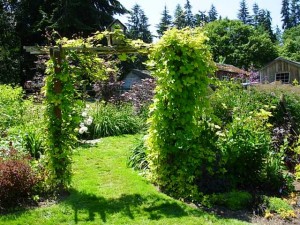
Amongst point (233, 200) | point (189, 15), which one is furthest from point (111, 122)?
point (189, 15)

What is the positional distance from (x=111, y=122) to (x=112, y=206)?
18.1 feet

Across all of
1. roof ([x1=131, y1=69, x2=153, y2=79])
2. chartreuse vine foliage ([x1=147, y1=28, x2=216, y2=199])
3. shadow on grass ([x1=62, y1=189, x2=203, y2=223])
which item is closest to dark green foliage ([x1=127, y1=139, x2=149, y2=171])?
chartreuse vine foliage ([x1=147, y1=28, x2=216, y2=199])

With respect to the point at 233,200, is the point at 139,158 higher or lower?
higher

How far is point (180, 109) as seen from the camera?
19.5 feet

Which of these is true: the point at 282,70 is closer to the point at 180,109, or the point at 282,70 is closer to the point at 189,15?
the point at 180,109

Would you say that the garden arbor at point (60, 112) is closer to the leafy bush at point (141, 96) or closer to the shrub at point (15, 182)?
the shrub at point (15, 182)

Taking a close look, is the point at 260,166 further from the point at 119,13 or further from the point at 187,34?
the point at 119,13

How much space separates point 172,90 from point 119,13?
75.7 ft

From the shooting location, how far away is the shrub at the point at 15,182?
5.10 m

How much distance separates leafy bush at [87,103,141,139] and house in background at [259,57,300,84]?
2487cm

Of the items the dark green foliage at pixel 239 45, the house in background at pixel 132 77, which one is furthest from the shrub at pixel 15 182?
the dark green foliage at pixel 239 45

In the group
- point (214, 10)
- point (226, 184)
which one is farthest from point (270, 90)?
point (214, 10)

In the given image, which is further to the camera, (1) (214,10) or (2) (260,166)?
(1) (214,10)

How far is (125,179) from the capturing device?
6484 mm
